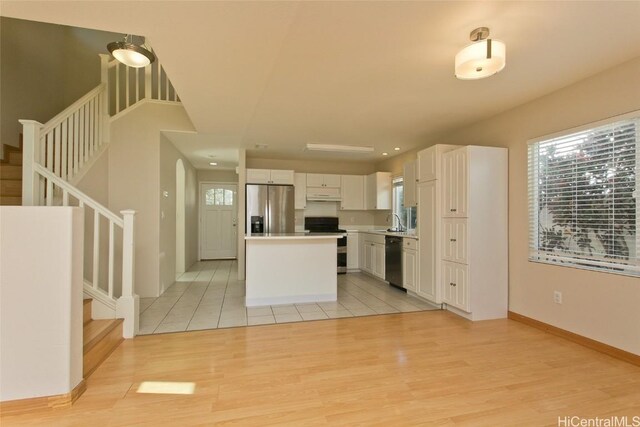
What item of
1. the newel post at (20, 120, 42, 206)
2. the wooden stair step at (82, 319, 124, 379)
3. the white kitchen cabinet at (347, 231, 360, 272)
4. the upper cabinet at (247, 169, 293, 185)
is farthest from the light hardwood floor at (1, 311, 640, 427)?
the upper cabinet at (247, 169, 293, 185)

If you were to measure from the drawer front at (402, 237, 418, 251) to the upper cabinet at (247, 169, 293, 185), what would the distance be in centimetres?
261

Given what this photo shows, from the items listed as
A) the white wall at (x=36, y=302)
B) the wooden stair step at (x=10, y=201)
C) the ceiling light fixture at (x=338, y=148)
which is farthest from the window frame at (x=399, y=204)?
the wooden stair step at (x=10, y=201)

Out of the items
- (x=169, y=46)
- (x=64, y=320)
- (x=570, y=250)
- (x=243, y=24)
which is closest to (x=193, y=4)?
(x=243, y=24)

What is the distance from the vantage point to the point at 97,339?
95.5 inches

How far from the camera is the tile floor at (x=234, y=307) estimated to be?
3.27 meters

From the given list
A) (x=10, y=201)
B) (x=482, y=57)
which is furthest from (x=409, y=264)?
(x=10, y=201)

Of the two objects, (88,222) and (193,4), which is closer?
(193,4)

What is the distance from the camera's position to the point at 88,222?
3.63 metres

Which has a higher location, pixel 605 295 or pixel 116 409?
pixel 605 295

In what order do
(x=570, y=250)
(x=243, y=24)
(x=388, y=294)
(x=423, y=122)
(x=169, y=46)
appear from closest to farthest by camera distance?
(x=243, y=24), (x=169, y=46), (x=570, y=250), (x=423, y=122), (x=388, y=294)

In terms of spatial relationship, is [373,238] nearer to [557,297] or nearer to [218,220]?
[557,297]

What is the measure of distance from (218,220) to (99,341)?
5.68 meters

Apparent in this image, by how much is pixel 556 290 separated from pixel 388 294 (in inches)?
81.8

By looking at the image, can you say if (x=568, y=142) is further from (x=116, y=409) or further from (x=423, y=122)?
(x=116, y=409)
